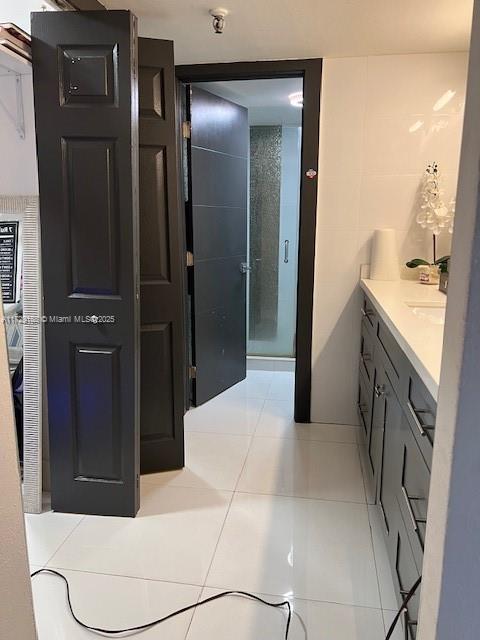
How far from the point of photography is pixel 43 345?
2.20m

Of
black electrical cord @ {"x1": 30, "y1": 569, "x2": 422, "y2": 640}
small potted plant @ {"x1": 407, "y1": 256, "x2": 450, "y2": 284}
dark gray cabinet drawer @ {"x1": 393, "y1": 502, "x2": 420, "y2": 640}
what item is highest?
small potted plant @ {"x1": 407, "y1": 256, "x2": 450, "y2": 284}

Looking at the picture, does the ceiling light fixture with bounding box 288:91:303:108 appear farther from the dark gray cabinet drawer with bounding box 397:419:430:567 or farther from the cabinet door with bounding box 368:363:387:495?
the dark gray cabinet drawer with bounding box 397:419:430:567

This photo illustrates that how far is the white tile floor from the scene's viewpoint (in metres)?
1.67

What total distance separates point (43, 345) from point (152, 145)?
106 cm

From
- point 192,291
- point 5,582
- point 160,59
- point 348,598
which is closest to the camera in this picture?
point 5,582

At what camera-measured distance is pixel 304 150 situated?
9.72ft

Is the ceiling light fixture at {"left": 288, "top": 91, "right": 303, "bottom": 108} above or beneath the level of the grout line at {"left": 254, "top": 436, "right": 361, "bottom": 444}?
above

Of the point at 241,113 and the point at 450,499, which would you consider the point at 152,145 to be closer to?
the point at 241,113

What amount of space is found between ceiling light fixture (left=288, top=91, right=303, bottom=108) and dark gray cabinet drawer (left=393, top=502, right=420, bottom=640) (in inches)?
120

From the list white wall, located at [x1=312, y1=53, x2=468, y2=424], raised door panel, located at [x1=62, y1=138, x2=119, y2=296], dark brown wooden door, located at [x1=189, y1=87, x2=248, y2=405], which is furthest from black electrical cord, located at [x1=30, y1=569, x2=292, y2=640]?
dark brown wooden door, located at [x1=189, y1=87, x2=248, y2=405]

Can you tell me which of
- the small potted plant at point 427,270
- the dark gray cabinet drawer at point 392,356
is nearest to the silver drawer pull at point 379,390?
the dark gray cabinet drawer at point 392,356

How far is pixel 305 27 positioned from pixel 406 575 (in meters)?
2.36

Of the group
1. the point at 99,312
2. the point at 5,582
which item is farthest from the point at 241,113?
the point at 5,582

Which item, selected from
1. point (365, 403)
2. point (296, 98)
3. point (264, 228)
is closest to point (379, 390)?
point (365, 403)
